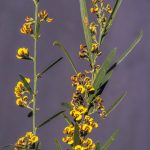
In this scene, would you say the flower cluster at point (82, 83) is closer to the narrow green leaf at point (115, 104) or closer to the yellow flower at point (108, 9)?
the narrow green leaf at point (115, 104)

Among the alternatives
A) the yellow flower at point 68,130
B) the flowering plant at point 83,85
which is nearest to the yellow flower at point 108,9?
the flowering plant at point 83,85

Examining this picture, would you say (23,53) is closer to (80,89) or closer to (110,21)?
(80,89)

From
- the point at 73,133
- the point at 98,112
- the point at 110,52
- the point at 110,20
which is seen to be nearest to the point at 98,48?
the point at 110,52

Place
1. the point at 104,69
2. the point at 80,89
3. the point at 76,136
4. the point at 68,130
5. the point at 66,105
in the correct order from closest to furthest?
the point at 76,136 < the point at 68,130 < the point at 80,89 < the point at 66,105 < the point at 104,69

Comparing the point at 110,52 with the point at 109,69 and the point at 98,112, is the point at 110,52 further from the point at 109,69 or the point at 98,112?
the point at 98,112

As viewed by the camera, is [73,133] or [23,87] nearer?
[73,133]

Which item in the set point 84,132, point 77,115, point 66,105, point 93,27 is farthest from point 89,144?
point 93,27

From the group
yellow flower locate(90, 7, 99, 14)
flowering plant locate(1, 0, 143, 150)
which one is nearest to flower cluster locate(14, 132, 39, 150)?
flowering plant locate(1, 0, 143, 150)
